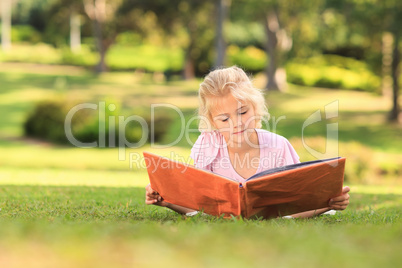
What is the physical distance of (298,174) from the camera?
365 centimetres

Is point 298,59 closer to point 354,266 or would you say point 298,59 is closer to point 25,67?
point 25,67

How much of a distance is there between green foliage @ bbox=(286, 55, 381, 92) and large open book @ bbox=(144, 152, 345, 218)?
30612 mm

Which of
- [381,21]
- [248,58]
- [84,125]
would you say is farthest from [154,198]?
[248,58]

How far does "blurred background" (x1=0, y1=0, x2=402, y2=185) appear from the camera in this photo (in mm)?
16703

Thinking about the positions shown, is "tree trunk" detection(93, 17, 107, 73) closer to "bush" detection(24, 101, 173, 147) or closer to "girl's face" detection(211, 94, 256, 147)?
"bush" detection(24, 101, 173, 147)

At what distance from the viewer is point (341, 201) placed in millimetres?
3949

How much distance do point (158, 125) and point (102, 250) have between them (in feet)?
52.0

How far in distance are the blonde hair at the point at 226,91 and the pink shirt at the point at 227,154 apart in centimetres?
11

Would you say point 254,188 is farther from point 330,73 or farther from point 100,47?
point 100,47

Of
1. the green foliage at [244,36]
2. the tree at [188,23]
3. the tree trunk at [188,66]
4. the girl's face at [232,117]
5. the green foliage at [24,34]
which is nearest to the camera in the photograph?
the girl's face at [232,117]

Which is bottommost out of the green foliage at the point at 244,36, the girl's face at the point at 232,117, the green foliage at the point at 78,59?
the girl's face at the point at 232,117

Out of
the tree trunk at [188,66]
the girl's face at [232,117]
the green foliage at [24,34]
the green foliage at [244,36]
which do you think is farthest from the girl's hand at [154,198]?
the green foliage at [24,34]

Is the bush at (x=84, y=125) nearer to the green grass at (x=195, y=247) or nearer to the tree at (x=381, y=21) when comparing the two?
the tree at (x=381, y=21)

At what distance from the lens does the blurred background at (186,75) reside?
16703 millimetres
